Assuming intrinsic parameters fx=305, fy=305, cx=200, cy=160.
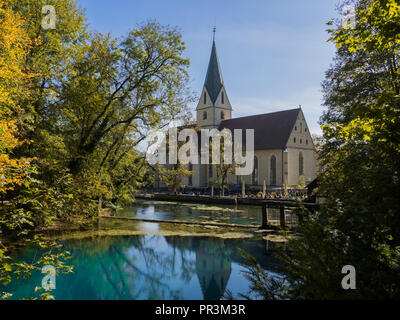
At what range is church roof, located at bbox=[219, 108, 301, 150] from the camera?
153 feet

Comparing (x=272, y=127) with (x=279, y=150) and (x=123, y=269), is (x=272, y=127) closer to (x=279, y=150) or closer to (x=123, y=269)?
(x=279, y=150)

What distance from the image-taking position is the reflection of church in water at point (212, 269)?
27.7ft

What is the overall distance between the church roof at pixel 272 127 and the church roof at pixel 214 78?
379 inches

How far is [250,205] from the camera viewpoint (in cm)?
3067

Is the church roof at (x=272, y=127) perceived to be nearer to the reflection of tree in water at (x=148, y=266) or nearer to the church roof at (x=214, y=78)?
the church roof at (x=214, y=78)

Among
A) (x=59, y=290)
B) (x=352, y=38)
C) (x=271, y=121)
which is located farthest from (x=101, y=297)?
(x=271, y=121)

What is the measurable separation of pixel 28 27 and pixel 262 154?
3994 centimetres

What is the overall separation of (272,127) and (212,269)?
41.6 meters

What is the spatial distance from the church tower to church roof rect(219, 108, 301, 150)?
747cm

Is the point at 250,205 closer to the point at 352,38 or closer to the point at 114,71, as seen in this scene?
the point at 114,71

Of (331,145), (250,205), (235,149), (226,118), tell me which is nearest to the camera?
(331,145)

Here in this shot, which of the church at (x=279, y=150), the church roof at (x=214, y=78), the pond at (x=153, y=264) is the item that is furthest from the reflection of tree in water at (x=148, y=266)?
the church roof at (x=214, y=78)

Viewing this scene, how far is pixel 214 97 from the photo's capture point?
59.2m

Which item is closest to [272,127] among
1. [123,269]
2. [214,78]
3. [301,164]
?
[301,164]
